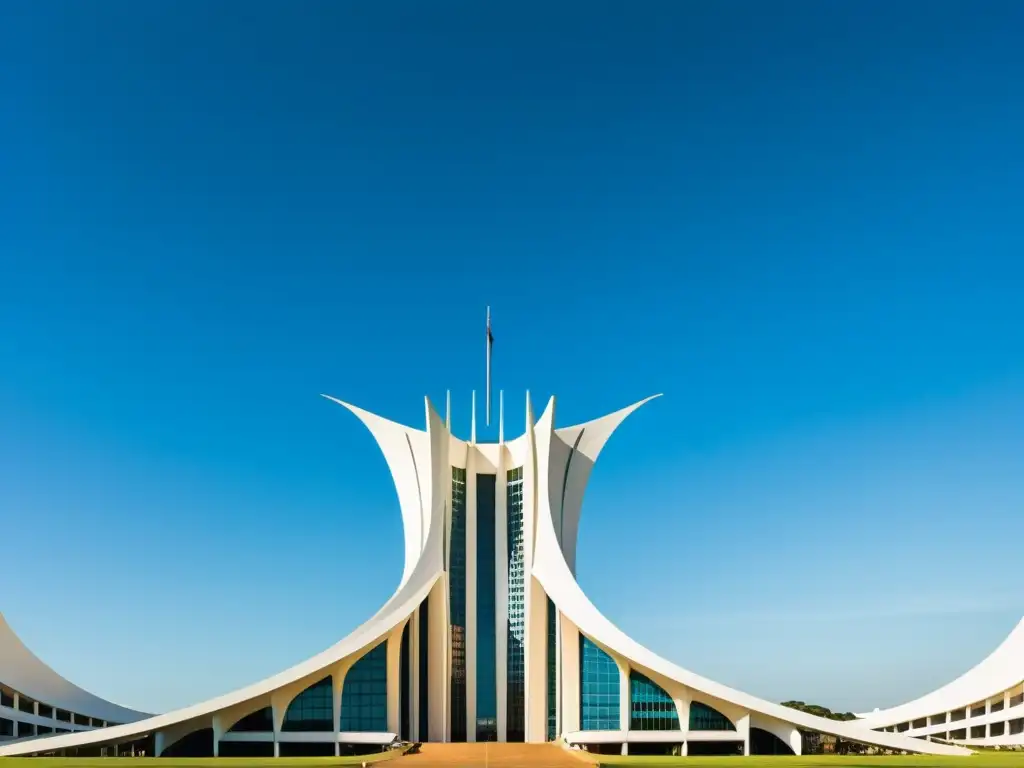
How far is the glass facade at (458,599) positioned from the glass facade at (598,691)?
4248 millimetres

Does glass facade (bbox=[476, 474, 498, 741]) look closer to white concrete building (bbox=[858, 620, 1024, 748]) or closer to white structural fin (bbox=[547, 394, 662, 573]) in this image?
white structural fin (bbox=[547, 394, 662, 573])

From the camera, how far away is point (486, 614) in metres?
35.4

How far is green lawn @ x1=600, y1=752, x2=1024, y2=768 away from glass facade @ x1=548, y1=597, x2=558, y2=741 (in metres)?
6.16

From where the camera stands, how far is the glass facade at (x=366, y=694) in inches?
1248

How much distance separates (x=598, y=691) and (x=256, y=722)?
32.8ft

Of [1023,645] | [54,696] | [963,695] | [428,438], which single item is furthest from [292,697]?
[1023,645]

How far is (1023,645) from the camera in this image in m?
37.9

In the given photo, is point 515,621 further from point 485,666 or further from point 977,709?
point 977,709

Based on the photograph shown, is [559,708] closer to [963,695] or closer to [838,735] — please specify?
[838,735]

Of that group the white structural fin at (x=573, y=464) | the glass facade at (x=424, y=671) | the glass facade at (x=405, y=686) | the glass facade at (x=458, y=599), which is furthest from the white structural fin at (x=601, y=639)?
the glass facade at (x=405, y=686)

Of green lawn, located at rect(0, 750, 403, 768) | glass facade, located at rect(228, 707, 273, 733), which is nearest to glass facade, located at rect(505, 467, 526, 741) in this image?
green lawn, located at rect(0, 750, 403, 768)

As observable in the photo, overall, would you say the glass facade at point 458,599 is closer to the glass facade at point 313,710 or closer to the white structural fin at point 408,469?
the white structural fin at point 408,469

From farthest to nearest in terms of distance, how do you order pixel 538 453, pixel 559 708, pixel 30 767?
pixel 538 453, pixel 559 708, pixel 30 767

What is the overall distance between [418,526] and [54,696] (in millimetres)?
14485
